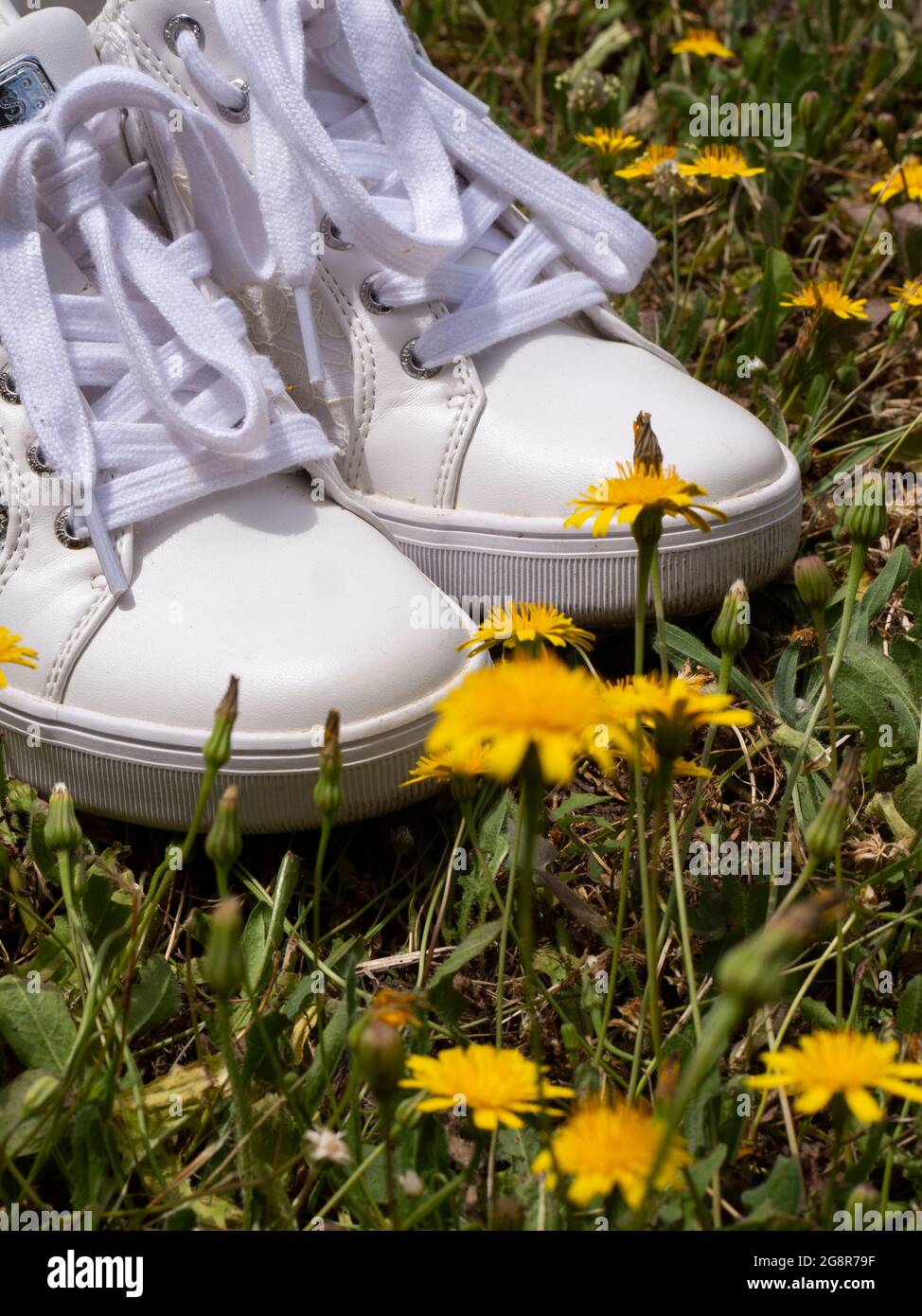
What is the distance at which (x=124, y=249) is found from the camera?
1.57m

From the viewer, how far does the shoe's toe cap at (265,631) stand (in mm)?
1414

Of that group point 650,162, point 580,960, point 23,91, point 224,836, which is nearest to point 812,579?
point 580,960

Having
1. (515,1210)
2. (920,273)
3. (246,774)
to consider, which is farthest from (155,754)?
(920,273)

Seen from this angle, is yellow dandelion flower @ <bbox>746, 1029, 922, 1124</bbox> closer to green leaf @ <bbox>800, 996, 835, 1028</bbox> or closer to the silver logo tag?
green leaf @ <bbox>800, 996, 835, 1028</bbox>

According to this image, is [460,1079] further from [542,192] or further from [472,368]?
[542,192]

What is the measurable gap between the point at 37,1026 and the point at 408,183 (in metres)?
1.10

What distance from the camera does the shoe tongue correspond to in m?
1.52

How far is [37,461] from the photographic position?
152cm

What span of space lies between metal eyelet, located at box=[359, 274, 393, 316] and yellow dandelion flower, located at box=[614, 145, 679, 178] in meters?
0.71

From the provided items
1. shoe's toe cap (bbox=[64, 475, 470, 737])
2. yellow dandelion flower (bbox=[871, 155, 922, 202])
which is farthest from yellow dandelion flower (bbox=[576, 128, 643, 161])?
shoe's toe cap (bbox=[64, 475, 470, 737])

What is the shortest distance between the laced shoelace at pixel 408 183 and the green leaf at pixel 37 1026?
813 millimetres

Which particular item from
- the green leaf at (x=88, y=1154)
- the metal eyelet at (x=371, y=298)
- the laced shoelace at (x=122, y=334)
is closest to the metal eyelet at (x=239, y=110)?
the laced shoelace at (x=122, y=334)

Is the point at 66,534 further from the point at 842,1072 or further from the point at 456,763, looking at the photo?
the point at 842,1072
